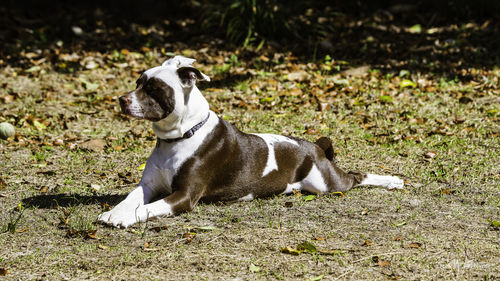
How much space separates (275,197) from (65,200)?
1772 millimetres

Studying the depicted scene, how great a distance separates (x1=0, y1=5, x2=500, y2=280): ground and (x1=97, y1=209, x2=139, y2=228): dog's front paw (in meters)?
0.07

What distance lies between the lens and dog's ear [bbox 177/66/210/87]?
14.3 ft

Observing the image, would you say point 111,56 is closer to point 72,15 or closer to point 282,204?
point 72,15

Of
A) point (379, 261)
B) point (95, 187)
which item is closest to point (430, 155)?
point (379, 261)

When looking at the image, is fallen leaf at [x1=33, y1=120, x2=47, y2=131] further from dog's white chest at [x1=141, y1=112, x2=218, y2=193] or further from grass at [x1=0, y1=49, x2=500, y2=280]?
dog's white chest at [x1=141, y1=112, x2=218, y2=193]

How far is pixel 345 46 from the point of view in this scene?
1130cm

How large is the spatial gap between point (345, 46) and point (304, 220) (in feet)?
24.3

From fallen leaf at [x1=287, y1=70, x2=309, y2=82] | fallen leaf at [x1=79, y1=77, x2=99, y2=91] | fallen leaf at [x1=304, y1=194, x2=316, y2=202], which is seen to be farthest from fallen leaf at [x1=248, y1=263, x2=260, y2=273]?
fallen leaf at [x1=79, y1=77, x2=99, y2=91]

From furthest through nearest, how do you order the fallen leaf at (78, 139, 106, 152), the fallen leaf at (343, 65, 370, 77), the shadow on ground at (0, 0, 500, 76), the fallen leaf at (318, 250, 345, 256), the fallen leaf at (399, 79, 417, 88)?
1. the shadow on ground at (0, 0, 500, 76)
2. the fallen leaf at (343, 65, 370, 77)
3. the fallen leaf at (399, 79, 417, 88)
4. the fallen leaf at (78, 139, 106, 152)
5. the fallen leaf at (318, 250, 345, 256)

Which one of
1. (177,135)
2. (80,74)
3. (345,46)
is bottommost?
(80,74)

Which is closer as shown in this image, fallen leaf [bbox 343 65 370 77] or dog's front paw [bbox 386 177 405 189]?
dog's front paw [bbox 386 177 405 189]

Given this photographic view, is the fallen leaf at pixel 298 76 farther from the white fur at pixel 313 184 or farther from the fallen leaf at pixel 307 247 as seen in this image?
the fallen leaf at pixel 307 247

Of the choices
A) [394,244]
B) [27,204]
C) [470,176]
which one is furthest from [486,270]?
[27,204]

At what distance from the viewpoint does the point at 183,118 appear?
4.47 m
